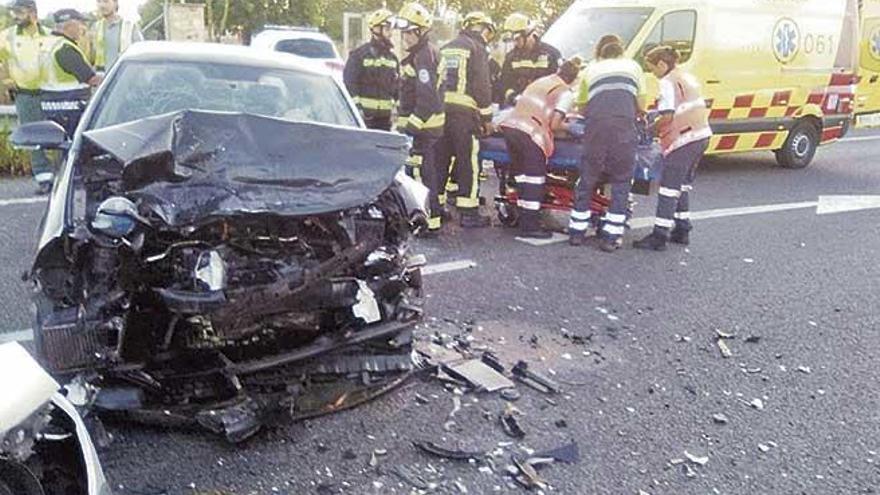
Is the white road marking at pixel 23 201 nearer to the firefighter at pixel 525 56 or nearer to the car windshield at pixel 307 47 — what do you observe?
the firefighter at pixel 525 56

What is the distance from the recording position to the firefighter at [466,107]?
23.7 ft

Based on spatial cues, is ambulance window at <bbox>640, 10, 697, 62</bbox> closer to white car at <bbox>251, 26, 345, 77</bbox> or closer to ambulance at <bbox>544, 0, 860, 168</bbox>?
ambulance at <bbox>544, 0, 860, 168</bbox>

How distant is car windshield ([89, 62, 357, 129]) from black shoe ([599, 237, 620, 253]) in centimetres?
292

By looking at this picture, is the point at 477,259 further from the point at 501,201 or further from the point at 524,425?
the point at 524,425

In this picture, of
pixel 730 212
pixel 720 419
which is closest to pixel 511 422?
pixel 720 419

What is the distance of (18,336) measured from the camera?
4.46 meters

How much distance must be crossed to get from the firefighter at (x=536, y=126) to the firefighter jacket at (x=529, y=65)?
1.51 meters

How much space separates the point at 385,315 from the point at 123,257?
4.01 ft

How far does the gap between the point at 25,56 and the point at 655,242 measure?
232 inches

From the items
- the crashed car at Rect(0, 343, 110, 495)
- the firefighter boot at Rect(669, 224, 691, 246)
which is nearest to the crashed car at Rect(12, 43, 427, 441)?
the crashed car at Rect(0, 343, 110, 495)

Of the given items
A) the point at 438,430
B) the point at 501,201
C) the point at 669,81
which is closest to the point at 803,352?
the point at 438,430

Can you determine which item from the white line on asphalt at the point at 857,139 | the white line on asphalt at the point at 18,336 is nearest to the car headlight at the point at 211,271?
the white line on asphalt at the point at 18,336

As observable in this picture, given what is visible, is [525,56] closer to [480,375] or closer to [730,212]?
[730,212]

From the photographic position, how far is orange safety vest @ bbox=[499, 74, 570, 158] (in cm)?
697
